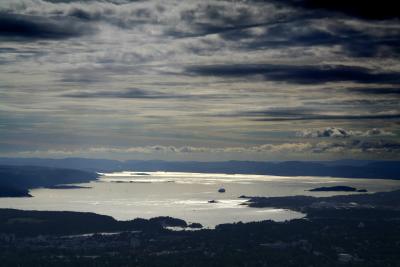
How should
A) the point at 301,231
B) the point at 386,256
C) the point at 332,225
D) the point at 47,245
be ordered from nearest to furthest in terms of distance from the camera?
the point at 386,256
the point at 47,245
the point at 301,231
the point at 332,225

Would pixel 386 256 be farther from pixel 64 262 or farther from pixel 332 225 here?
pixel 64 262

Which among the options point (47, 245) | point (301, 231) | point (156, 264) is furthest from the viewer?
point (301, 231)

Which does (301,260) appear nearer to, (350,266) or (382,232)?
(350,266)

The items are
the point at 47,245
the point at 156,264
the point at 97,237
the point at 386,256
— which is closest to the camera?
the point at 156,264

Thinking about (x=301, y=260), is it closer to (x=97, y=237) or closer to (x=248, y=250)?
(x=248, y=250)

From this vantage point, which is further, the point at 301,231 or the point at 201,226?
the point at 201,226

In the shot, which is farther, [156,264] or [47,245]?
[47,245]

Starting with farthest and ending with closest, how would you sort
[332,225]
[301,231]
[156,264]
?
[332,225] < [301,231] < [156,264]

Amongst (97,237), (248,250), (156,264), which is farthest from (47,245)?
(248,250)

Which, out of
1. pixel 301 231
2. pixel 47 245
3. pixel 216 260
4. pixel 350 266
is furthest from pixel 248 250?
pixel 47 245
